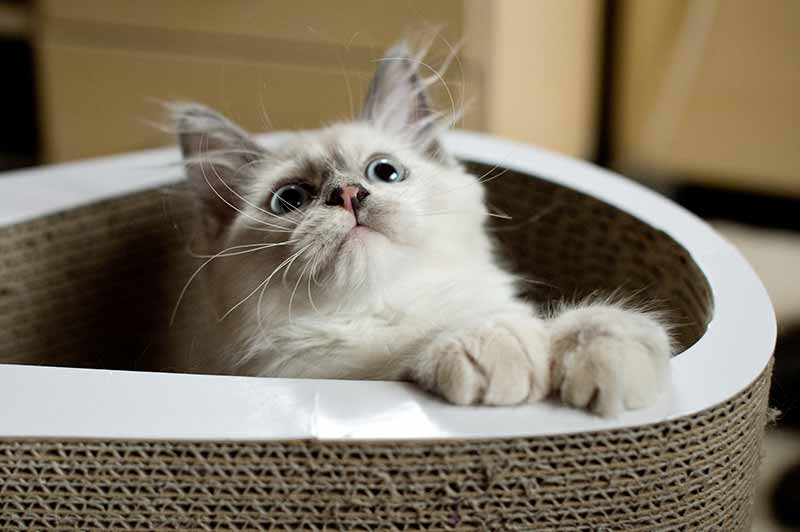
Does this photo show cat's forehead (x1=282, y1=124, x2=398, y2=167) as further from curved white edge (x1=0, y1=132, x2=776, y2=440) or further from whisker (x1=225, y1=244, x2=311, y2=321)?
curved white edge (x1=0, y1=132, x2=776, y2=440)

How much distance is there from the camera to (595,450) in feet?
2.30

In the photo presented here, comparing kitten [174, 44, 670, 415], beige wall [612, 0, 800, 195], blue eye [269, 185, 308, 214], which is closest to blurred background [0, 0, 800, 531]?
beige wall [612, 0, 800, 195]

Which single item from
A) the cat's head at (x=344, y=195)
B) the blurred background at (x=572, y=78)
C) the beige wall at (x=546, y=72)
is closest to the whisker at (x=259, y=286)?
the cat's head at (x=344, y=195)

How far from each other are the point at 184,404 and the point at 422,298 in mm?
400

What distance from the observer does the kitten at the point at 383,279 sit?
737mm

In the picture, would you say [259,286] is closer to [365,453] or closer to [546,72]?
[365,453]

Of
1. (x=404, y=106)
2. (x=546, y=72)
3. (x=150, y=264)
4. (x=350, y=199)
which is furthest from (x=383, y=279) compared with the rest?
(x=546, y=72)

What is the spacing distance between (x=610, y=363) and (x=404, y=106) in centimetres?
66

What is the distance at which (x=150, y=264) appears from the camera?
4.66 feet

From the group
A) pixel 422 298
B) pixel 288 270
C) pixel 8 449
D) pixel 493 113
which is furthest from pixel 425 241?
pixel 493 113

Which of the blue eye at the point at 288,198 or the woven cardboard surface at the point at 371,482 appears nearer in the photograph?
the woven cardboard surface at the point at 371,482

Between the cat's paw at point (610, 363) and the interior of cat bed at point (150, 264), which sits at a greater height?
the cat's paw at point (610, 363)

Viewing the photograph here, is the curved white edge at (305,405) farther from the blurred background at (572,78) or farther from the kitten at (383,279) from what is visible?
the blurred background at (572,78)

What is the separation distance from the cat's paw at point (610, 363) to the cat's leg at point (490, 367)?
23mm
